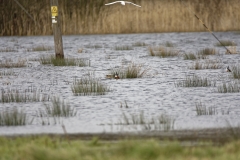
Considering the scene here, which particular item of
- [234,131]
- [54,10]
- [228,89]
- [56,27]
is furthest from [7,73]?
[234,131]

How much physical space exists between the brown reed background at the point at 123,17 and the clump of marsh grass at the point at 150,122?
26.7 m

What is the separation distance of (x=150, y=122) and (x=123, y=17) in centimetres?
2785

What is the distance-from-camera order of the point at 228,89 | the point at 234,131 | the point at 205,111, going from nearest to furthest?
the point at 234,131 < the point at 205,111 < the point at 228,89

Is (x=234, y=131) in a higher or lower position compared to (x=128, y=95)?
higher

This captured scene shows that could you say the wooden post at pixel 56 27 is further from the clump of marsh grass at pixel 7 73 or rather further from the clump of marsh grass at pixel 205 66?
the clump of marsh grass at pixel 205 66

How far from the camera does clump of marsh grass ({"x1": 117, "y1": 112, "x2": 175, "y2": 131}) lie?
29.9 feet

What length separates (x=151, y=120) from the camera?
32.5 feet

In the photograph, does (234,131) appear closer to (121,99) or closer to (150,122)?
(150,122)

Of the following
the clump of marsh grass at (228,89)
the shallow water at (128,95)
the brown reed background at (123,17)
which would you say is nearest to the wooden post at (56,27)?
the shallow water at (128,95)

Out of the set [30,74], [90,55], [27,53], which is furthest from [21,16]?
[30,74]

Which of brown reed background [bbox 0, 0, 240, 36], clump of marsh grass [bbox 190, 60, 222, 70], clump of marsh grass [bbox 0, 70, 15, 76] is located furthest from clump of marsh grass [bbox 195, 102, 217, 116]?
brown reed background [bbox 0, 0, 240, 36]

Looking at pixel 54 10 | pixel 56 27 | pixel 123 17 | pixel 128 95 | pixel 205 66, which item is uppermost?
pixel 54 10

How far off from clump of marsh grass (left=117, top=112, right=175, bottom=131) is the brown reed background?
87.7ft

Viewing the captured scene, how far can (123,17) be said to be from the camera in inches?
1469
